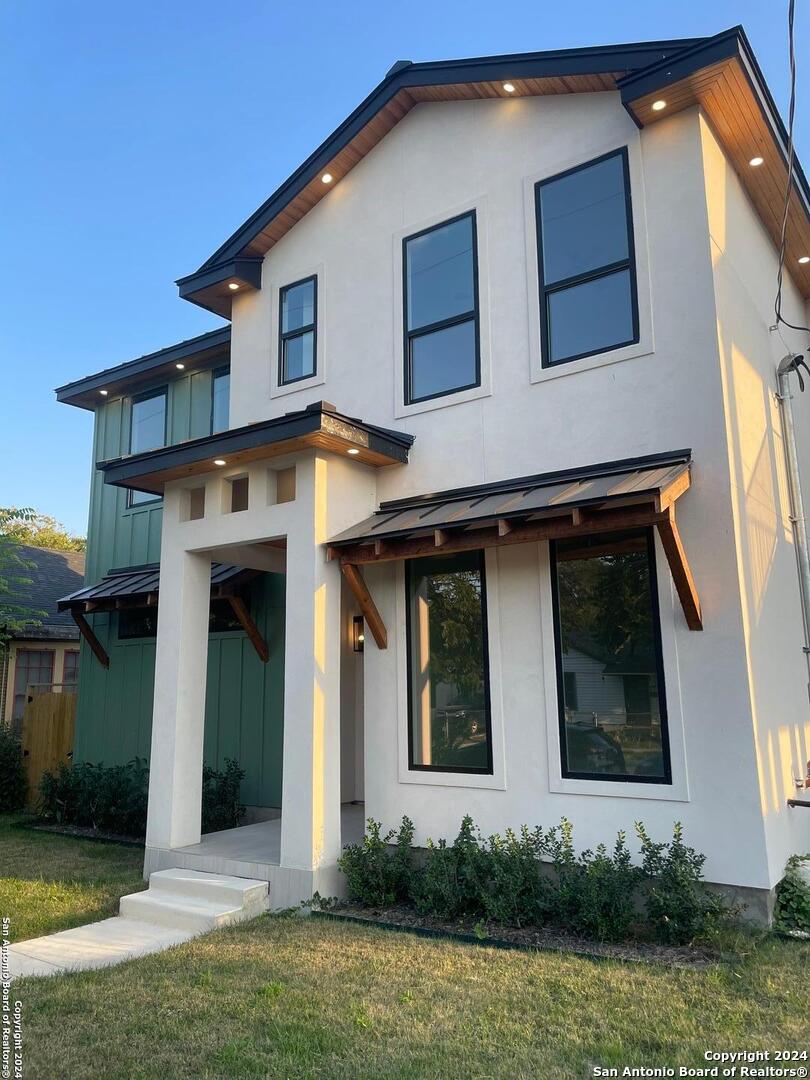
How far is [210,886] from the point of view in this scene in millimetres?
6516

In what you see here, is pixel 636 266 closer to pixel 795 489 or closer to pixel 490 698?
pixel 795 489

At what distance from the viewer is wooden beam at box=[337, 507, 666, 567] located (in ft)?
17.7

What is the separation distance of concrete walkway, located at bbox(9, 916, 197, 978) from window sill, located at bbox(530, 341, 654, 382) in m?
5.43

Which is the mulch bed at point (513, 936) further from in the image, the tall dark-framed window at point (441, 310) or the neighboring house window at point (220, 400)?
the neighboring house window at point (220, 400)

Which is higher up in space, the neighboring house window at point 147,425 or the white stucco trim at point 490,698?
the neighboring house window at point 147,425

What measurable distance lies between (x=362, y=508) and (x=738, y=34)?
4894 mm

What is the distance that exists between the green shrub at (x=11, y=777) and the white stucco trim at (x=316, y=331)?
26.8 feet

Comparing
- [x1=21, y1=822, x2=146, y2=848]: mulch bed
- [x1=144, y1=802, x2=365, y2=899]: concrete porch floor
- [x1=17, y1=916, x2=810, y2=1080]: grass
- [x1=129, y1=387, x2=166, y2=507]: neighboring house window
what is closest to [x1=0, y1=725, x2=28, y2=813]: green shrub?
[x1=21, y1=822, x2=146, y2=848]: mulch bed

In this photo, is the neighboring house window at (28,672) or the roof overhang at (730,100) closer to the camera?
the roof overhang at (730,100)

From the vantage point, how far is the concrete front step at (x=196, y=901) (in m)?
6.10

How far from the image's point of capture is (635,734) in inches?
226

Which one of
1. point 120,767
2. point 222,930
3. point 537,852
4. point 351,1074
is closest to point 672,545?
point 537,852

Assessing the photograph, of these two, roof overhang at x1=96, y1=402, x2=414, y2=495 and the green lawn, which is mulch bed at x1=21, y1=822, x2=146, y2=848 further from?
roof overhang at x1=96, y1=402, x2=414, y2=495

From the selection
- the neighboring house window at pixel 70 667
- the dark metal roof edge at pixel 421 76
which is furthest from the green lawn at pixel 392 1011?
the neighboring house window at pixel 70 667
